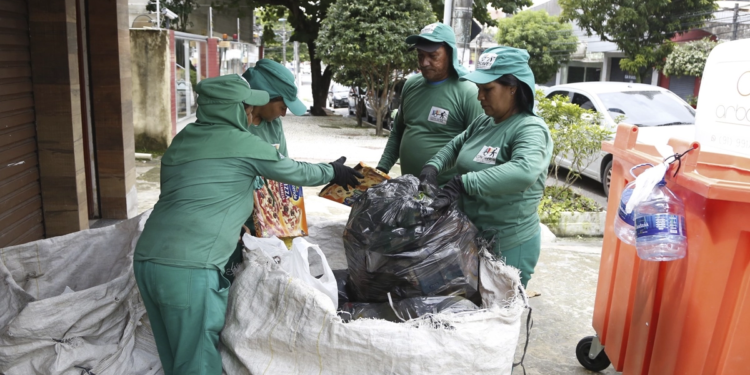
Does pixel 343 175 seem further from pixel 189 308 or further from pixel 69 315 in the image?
pixel 69 315

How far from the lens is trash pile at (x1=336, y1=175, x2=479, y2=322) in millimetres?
2293

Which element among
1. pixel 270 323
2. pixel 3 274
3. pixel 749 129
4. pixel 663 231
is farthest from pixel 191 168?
pixel 749 129

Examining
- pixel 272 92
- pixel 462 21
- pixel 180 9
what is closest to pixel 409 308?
pixel 272 92

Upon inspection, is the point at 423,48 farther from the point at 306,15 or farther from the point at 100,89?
the point at 306,15

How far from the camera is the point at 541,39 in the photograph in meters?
27.5

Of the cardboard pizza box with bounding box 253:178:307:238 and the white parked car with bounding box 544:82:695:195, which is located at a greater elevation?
the white parked car with bounding box 544:82:695:195

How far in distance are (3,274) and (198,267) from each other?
1155 millimetres

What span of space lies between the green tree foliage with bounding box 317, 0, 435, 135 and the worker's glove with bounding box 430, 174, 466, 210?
34.4 feet

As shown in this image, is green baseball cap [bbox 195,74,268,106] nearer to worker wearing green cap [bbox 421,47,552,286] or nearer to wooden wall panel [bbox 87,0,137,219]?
worker wearing green cap [bbox 421,47,552,286]

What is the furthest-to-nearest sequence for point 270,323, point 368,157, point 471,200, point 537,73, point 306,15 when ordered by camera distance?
point 537,73 < point 306,15 < point 368,157 < point 471,200 < point 270,323

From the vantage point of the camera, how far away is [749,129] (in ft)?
6.60

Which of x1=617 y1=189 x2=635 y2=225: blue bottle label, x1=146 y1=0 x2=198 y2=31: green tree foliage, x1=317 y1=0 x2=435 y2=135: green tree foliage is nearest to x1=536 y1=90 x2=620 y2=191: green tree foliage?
x1=617 y1=189 x2=635 y2=225: blue bottle label


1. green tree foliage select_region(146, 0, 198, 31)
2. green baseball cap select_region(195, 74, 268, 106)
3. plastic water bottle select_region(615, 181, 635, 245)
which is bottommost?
plastic water bottle select_region(615, 181, 635, 245)

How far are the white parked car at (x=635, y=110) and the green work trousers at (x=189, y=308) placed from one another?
241 inches
